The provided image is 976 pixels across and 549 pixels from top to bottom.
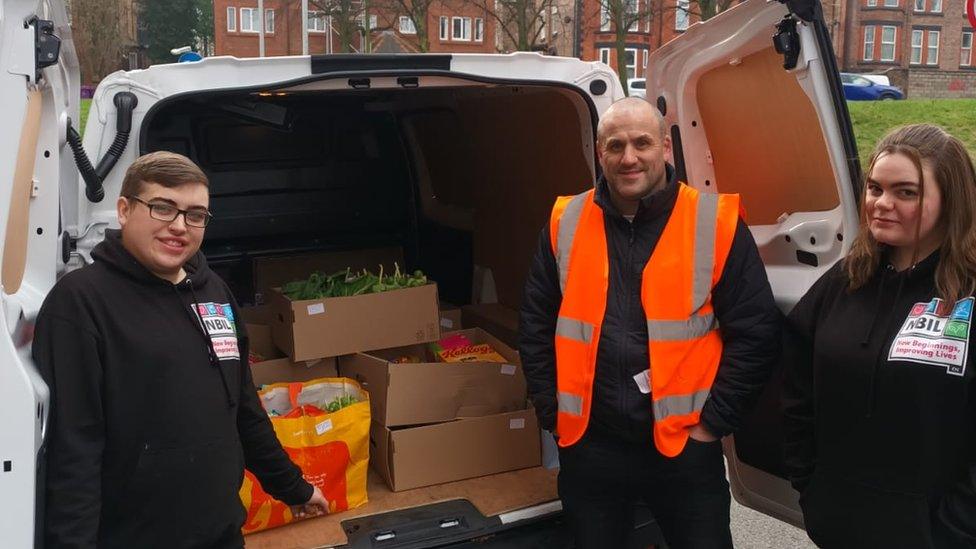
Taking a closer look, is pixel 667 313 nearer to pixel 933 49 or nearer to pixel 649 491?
pixel 649 491

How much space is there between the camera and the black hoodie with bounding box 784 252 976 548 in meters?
1.85

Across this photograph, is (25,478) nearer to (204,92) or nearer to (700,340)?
(204,92)

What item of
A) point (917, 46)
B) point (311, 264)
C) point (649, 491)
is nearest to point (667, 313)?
point (649, 491)

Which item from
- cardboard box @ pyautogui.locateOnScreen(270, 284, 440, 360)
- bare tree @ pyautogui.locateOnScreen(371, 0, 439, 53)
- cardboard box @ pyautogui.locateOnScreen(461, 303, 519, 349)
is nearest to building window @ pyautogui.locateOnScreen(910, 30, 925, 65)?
bare tree @ pyautogui.locateOnScreen(371, 0, 439, 53)

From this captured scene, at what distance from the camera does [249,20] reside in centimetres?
4053

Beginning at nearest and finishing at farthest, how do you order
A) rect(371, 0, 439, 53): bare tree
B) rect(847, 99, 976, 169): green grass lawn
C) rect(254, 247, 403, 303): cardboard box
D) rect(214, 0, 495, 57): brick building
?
rect(254, 247, 403, 303): cardboard box
rect(847, 99, 976, 169): green grass lawn
rect(371, 0, 439, 53): bare tree
rect(214, 0, 495, 57): brick building

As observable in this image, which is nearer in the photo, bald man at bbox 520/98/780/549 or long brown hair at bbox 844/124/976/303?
long brown hair at bbox 844/124/976/303

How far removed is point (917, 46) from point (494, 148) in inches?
1789

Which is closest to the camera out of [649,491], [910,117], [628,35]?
[649,491]

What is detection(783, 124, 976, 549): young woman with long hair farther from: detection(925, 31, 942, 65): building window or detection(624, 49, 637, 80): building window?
detection(925, 31, 942, 65): building window

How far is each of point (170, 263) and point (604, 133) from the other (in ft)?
3.84

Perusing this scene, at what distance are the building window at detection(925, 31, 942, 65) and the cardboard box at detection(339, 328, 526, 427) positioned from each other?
46.5 m

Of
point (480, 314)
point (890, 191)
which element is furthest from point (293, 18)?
point (890, 191)

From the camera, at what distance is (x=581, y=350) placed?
2.38 metres
